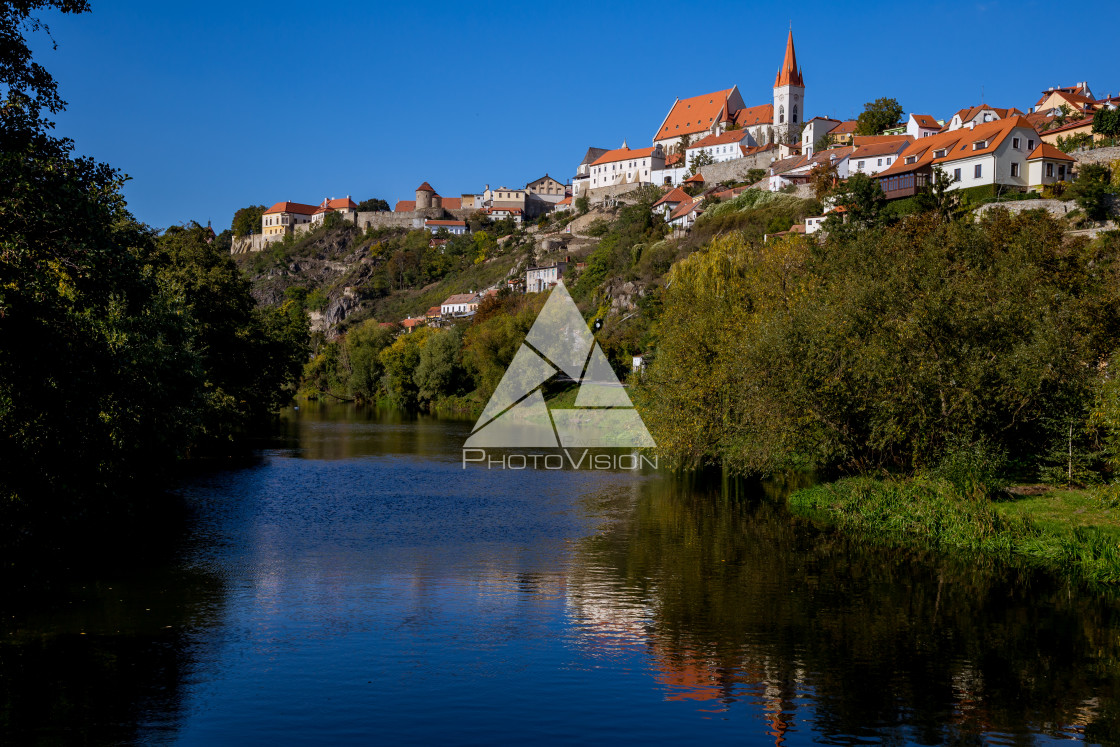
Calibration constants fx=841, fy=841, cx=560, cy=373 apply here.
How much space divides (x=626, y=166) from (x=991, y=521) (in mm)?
119931

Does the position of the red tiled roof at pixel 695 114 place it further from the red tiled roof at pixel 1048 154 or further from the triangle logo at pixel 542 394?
the red tiled roof at pixel 1048 154

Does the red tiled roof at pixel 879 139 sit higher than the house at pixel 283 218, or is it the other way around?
the house at pixel 283 218

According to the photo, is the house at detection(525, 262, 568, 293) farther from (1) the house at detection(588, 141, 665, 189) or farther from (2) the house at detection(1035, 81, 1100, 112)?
(2) the house at detection(1035, 81, 1100, 112)

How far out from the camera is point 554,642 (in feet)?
48.3

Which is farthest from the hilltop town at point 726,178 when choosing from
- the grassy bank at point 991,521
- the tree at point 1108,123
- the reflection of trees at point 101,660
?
the reflection of trees at point 101,660

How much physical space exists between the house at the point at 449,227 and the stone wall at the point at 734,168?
61317 millimetres

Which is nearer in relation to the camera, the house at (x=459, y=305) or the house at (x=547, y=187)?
the house at (x=459, y=305)

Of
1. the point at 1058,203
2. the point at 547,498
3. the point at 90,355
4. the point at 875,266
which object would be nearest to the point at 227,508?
the point at 547,498

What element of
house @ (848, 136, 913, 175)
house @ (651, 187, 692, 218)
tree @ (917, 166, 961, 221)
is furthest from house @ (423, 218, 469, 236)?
tree @ (917, 166, 961, 221)

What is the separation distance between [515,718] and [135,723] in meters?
4.97

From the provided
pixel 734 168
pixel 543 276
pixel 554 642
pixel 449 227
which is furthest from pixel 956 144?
pixel 449 227

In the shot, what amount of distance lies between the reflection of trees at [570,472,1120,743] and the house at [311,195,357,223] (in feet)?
535

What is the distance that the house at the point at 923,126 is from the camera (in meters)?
88.4

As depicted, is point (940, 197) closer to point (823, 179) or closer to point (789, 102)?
point (823, 179)
